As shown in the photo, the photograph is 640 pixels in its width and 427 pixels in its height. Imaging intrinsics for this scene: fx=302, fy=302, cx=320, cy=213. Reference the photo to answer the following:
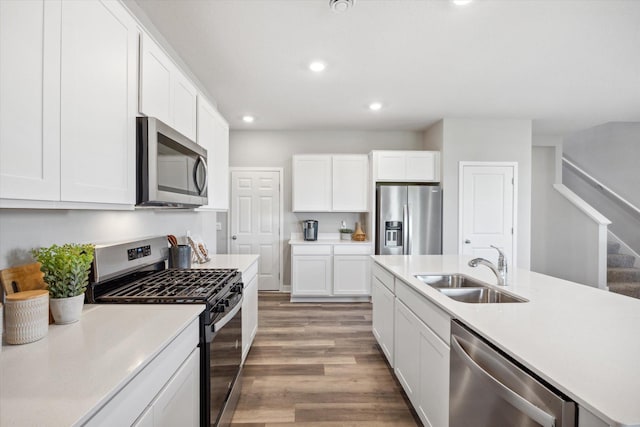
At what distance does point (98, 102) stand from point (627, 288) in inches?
263

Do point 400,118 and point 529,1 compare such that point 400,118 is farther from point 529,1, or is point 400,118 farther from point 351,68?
point 529,1

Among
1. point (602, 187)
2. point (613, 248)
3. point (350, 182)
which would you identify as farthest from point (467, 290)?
point (602, 187)

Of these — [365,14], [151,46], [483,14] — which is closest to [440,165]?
[483,14]

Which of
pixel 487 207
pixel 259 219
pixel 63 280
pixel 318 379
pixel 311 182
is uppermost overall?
pixel 311 182

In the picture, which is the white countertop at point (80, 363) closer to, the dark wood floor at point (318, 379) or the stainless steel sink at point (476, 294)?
the dark wood floor at point (318, 379)

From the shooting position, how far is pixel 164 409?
102 cm

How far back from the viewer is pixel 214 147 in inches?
107

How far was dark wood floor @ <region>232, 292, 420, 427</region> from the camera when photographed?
76.9 inches

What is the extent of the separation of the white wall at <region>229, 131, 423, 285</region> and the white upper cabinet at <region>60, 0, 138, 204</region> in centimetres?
359

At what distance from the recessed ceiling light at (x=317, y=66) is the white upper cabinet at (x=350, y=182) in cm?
187

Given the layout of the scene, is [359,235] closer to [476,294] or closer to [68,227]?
[476,294]

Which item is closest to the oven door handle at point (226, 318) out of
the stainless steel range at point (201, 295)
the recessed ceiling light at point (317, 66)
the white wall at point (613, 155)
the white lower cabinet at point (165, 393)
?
the stainless steel range at point (201, 295)

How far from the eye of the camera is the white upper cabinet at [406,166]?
14.7 ft

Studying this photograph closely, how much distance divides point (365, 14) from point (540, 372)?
86.4 inches
